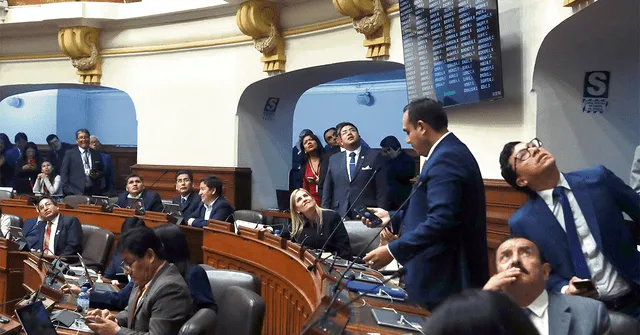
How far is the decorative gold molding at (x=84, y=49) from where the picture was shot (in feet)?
30.9

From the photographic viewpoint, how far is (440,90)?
5082 millimetres

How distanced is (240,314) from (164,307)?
11.6 inches

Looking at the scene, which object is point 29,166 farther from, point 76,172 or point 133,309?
point 133,309

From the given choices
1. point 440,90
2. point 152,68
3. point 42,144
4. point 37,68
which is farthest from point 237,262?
point 42,144

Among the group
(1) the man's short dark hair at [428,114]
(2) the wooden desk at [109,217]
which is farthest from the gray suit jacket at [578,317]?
(2) the wooden desk at [109,217]

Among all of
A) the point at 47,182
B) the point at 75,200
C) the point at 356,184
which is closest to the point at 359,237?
the point at 356,184

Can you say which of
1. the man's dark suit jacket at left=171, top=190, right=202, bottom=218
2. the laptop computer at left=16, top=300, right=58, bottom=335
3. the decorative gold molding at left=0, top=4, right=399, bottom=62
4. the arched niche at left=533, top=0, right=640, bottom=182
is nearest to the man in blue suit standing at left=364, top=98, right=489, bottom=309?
the laptop computer at left=16, top=300, right=58, bottom=335

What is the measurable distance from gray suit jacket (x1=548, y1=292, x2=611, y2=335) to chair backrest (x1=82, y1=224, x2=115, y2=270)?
4.25 metres

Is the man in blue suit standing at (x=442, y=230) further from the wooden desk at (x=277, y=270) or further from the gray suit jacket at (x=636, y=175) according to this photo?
the gray suit jacket at (x=636, y=175)

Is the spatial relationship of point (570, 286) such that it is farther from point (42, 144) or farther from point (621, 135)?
point (42, 144)

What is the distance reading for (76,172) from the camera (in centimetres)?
882

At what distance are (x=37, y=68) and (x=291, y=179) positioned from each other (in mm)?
4249

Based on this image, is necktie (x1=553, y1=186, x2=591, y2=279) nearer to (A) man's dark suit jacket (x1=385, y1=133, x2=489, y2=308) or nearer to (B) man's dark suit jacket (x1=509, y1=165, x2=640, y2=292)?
(B) man's dark suit jacket (x1=509, y1=165, x2=640, y2=292)

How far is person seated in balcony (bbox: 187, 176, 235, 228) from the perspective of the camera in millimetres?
6445
